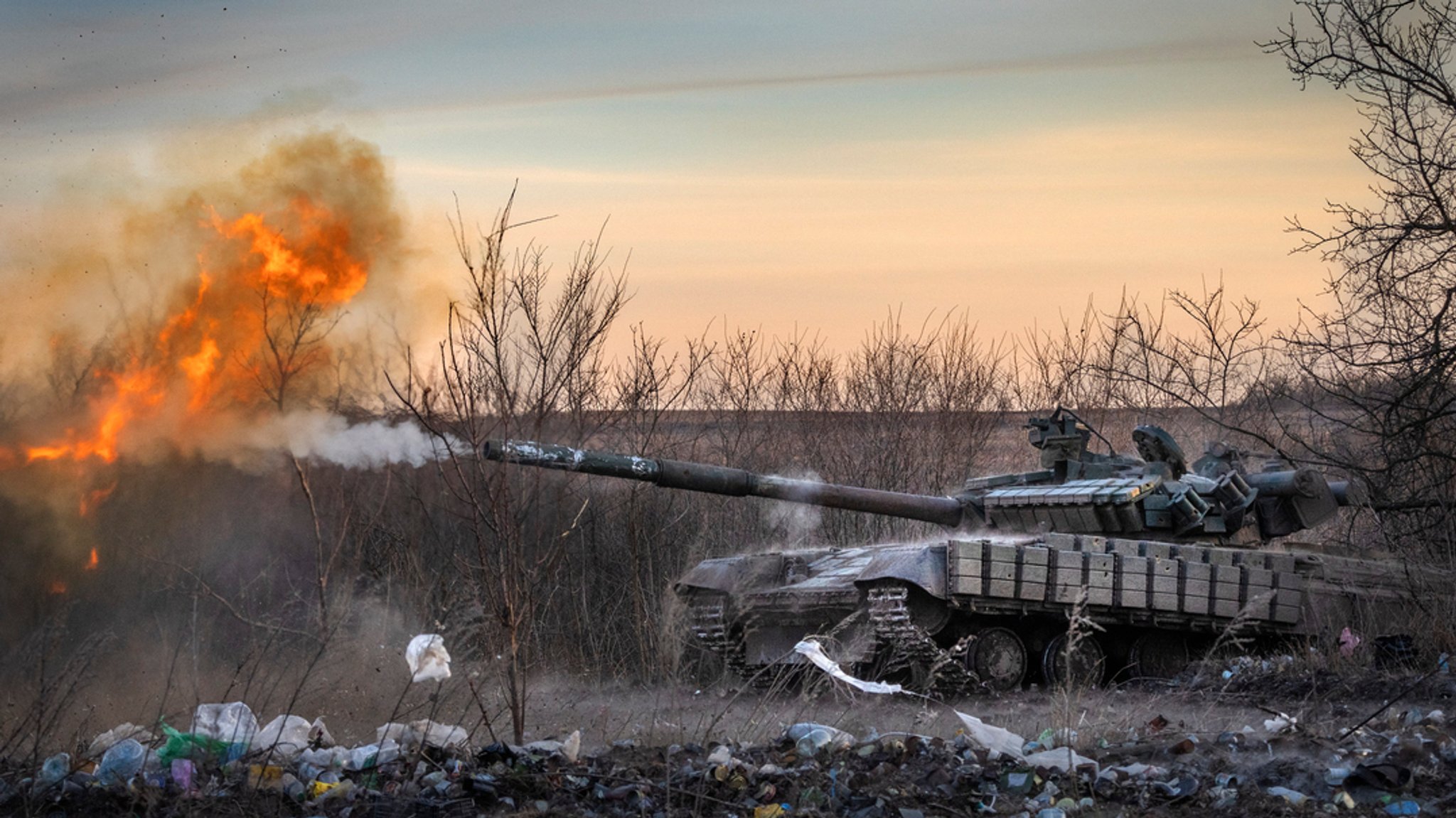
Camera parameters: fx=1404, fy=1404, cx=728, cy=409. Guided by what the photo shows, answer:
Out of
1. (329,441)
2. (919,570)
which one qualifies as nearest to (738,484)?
(919,570)

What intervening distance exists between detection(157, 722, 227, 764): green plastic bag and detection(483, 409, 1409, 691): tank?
388 cm

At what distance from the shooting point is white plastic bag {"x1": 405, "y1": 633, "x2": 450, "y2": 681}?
21.7 ft

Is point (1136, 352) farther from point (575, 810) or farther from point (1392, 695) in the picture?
point (575, 810)

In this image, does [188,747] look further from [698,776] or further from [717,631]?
[717,631]

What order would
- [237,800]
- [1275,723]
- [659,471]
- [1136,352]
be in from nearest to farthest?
[237,800] < [1275,723] < [659,471] < [1136,352]

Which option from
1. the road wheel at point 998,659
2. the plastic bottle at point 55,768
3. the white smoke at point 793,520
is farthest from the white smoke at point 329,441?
the white smoke at point 793,520

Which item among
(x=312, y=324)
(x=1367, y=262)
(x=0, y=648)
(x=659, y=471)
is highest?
(x=1367, y=262)

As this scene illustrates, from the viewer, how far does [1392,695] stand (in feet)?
29.9

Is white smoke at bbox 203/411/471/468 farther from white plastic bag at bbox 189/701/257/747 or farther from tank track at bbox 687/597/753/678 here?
tank track at bbox 687/597/753/678

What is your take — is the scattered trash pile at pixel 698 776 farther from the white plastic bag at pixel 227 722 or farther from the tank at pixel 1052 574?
the tank at pixel 1052 574

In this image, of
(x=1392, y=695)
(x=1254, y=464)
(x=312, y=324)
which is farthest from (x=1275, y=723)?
(x=1254, y=464)

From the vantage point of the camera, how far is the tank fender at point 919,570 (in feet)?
34.7

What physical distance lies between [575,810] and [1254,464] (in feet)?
68.8

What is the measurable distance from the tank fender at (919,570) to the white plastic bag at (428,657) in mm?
4605
